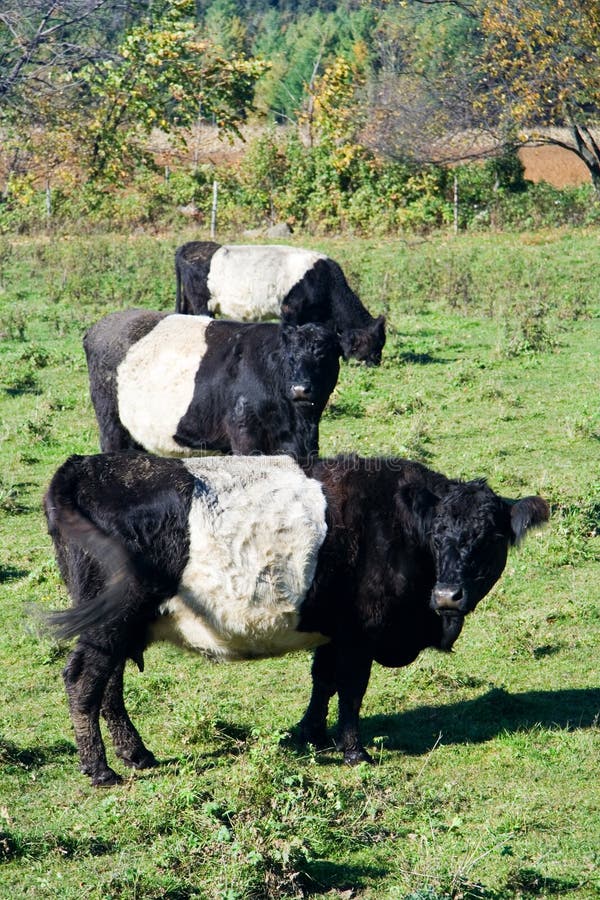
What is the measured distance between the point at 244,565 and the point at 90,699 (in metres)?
1.03

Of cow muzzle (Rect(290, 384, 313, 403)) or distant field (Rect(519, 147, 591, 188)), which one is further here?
distant field (Rect(519, 147, 591, 188))

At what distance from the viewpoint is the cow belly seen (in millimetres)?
6078

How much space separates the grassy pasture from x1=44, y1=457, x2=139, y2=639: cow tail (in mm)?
319

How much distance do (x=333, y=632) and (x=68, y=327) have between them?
12.6 m

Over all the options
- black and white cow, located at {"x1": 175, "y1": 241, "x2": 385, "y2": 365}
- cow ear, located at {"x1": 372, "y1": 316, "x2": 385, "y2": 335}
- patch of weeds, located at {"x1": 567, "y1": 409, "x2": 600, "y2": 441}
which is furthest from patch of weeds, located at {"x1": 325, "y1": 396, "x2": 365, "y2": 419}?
patch of weeds, located at {"x1": 567, "y1": 409, "x2": 600, "y2": 441}

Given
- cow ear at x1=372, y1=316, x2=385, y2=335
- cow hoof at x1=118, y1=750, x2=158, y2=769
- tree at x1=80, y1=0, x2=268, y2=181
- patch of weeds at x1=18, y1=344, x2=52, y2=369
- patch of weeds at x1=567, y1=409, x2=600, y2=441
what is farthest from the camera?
patch of weeds at x1=18, y1=344, x2=52, y2=369

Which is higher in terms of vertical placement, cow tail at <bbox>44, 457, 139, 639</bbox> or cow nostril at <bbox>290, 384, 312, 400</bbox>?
cow nostril at <bbox>290, 384, 312, 400</bbox>

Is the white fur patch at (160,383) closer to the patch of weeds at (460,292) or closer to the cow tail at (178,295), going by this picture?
the cow tail at (178,295)

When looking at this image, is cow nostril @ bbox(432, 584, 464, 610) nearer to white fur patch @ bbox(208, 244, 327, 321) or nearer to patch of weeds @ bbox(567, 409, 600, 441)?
patch of weeds @ bbox(567, 409, 600, 441)

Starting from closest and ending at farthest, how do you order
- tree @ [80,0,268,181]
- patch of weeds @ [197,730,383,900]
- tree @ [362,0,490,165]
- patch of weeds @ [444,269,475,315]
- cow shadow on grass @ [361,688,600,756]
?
patch of weeds @ [197,730,383,900] < cow shadow on grass @ [361,688,600,756] < tree @ [80,0,268,181] < patch of weeds @ [444,269,475,315] < tree @ [362,0,490,165]

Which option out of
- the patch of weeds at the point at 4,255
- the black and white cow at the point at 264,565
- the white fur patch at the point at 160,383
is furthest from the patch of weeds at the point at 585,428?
the patch of weeds at the point at 4,255

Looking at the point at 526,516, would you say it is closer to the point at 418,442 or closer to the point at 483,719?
the point at 483,719

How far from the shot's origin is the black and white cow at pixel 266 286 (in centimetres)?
1631

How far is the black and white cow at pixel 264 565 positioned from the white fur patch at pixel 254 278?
10.3 meters
